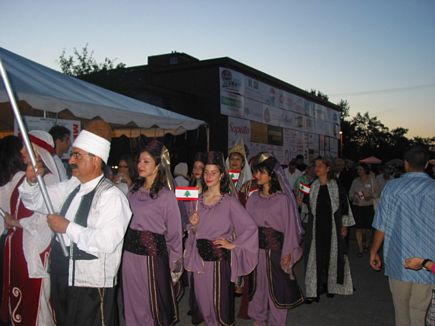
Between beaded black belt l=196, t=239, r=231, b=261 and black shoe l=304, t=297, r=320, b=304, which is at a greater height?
beaded black belt l=196, t=239, r=231, b=261

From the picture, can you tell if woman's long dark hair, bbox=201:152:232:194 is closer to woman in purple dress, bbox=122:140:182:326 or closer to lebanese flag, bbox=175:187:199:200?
lebanese flag, bbox=175:187:199:200

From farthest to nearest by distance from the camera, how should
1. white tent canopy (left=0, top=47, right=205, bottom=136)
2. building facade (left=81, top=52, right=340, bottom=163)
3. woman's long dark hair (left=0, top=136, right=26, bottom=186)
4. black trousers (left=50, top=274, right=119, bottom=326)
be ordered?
building facade (left=81, top=52, right=340, bottom=163) → white tent canopy (left=0, top=47, right=205, bottom=136) → woman's long dark hair (left=0, top=136, right=26, bottom=186) → black trousers (left=50, top=274, right=119, bottom=326)

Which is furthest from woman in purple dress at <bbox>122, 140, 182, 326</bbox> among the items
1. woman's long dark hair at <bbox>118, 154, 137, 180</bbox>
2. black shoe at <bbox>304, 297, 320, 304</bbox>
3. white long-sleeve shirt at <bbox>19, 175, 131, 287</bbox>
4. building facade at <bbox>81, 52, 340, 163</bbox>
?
building facade at <bbox>81, 52, 340, 163</bbox>

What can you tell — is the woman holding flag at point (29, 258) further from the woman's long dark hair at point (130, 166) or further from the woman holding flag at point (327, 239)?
the woman holding flag at point (327, 239)

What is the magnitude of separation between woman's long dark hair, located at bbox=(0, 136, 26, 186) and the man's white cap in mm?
1347

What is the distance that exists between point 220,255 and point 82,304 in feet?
5.01

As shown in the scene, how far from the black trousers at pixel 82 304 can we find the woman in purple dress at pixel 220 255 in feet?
4.12

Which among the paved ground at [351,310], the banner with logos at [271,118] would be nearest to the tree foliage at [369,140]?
the banner with logos at [271,118]

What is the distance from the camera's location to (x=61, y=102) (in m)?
5.05

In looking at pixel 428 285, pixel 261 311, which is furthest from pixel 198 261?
pixel 428 285

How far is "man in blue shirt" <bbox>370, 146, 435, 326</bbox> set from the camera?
316cm

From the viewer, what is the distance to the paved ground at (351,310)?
4.85 meters

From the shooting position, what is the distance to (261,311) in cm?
439

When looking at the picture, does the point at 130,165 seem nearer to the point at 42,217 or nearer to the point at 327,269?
the point at 42,217
